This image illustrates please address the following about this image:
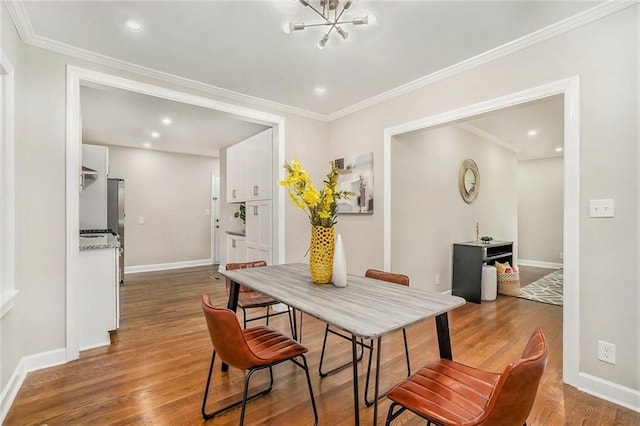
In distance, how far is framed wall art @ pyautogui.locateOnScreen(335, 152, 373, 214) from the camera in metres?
3.68

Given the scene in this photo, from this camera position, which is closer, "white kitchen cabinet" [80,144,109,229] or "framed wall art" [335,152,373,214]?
"framed wall art" [335,152,373,214]

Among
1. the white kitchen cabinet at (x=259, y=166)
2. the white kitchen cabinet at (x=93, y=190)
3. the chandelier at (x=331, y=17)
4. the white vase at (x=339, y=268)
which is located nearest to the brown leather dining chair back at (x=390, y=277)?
the white vase at (x=339, y=268)

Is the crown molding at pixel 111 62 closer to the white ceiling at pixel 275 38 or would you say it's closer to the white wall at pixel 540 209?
the white ceiling at pixel 275 38

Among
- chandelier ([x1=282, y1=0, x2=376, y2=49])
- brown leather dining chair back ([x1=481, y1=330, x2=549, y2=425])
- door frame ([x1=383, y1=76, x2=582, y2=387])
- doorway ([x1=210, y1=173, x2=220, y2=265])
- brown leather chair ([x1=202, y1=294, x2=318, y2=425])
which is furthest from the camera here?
doorway ([x1=210, y1=173, x2=220, y2=265])

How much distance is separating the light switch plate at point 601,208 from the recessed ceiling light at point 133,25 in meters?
3.39

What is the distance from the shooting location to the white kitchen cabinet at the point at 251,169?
4137 millimetres

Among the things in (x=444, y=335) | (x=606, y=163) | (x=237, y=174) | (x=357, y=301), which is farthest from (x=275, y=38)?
(x=237, y=174)

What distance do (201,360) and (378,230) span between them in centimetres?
224

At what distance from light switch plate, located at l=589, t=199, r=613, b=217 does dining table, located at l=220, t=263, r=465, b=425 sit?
4.11 ft

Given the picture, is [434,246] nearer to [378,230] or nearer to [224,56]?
[378,230]

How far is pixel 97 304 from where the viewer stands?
2.80m

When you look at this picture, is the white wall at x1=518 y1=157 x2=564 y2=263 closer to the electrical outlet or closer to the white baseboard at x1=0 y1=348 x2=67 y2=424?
the electrical outlet

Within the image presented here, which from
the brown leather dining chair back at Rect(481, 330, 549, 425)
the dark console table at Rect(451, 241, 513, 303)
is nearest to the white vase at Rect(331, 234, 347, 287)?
the brown leather dining chair back at Rect(481, 330, 549, 425)

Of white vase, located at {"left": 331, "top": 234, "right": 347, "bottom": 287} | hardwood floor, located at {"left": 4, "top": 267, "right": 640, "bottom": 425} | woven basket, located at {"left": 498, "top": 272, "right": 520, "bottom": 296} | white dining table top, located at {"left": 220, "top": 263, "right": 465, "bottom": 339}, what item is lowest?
hardwood floor, located at {"left": 4, "top": 267, "right": 640, "bottom": 425}
